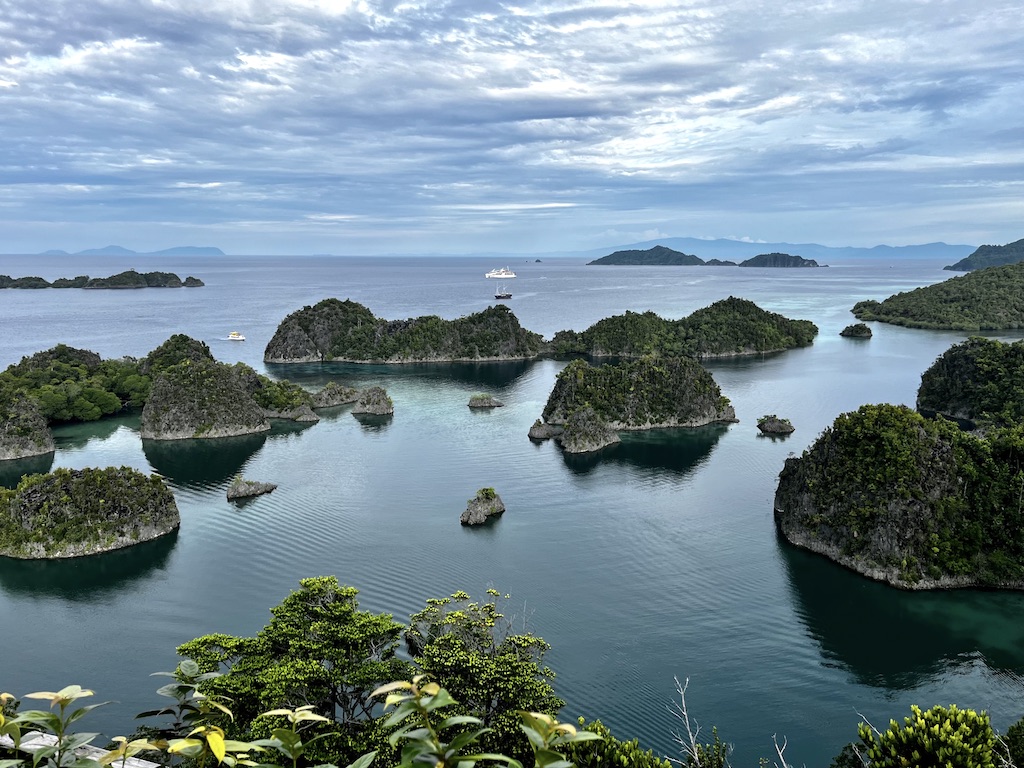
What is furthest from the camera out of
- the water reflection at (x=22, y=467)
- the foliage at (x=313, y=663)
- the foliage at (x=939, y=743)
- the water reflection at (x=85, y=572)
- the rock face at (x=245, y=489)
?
the water reflection at (x=22, y=467)

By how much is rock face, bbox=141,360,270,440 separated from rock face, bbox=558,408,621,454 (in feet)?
109

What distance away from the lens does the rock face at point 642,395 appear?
237 ft

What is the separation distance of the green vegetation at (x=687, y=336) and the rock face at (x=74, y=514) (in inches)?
3406

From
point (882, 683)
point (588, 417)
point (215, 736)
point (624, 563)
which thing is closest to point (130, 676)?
point (624, 563)

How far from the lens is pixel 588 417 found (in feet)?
214

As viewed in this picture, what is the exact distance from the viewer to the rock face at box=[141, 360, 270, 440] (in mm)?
69812

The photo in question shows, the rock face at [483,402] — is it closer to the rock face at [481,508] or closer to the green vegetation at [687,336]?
the rock face at [481,508]

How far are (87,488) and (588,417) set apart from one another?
40801mm

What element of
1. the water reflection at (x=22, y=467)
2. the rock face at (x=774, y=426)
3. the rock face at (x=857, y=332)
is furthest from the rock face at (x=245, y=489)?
the rock face at (x=857, y=332)

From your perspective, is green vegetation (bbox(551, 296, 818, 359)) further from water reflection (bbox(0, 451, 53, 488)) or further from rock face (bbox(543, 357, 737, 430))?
water reflection (bbox(0, 451, 53, 488))

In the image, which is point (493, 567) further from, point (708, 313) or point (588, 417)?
point (708, 313)

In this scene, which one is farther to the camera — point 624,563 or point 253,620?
point 624,563

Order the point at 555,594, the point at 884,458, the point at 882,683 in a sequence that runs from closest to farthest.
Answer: the point at 882,683 < the point at 555,594 < the point at 884,458

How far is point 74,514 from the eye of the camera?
43.5 meters
